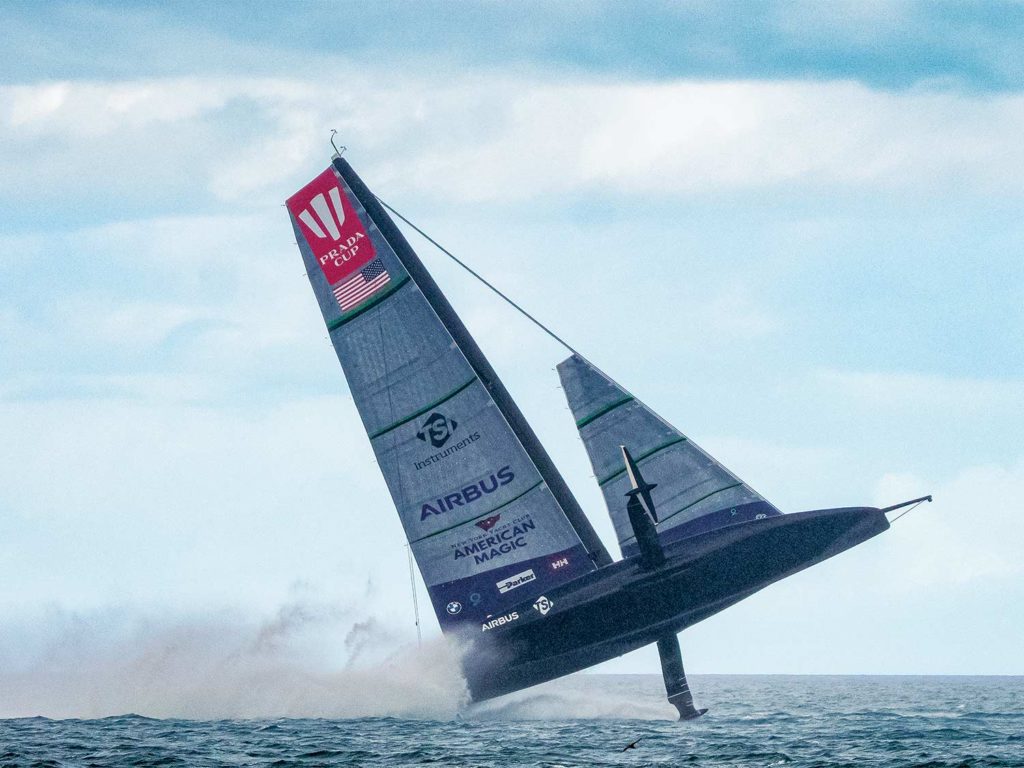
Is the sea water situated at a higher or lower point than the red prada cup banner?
lower

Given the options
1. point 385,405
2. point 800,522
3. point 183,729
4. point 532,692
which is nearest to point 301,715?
point 183,729

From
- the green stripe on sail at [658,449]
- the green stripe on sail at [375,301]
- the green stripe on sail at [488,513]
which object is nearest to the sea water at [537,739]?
the green stripe on sail at [488,513]

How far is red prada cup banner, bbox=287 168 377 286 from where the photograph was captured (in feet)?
77.6

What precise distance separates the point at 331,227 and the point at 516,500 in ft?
20.7

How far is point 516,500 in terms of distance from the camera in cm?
2264

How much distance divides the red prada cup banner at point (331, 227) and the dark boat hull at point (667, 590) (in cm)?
723

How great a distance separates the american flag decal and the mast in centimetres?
47

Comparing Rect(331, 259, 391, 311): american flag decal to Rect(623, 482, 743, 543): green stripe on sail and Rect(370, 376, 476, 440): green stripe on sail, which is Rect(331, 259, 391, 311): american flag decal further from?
Rect(623, 482, 743, 543): green stripe on sail

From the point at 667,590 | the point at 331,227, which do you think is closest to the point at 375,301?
the point at 331,227

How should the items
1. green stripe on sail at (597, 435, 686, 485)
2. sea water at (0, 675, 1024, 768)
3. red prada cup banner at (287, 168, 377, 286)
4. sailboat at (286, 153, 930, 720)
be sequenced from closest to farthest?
1. sea water at (0, 675, 1024, 768)
2. sailboat at (286, 153, 930, 720)
3. green stripe on sail at (597, 435, 686, 485)
4. red prada cup banner at (287, 168, 377, 286)

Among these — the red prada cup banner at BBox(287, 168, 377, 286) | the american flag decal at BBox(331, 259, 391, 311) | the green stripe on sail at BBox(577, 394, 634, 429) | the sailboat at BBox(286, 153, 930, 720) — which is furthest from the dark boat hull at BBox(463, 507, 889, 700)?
the red prada cup banner at BBox(287, 168, 377, 286)

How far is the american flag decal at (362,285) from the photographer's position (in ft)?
76.6

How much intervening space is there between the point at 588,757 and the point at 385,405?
322 inches

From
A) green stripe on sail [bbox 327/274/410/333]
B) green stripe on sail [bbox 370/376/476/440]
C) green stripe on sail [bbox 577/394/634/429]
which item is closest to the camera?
green stripe on sail [bbox 370/376/476/440]
